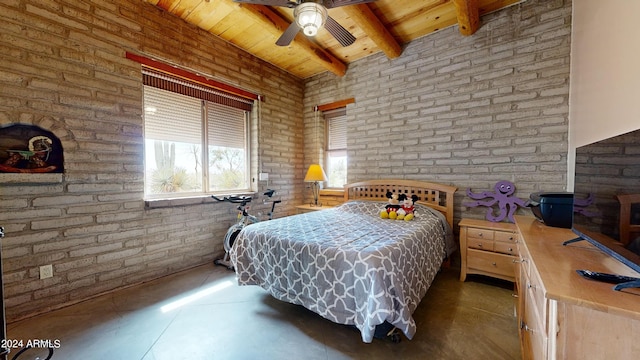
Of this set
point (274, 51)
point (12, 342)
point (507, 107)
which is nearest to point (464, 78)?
point (507, 107)

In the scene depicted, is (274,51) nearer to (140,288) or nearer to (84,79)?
(84,79)

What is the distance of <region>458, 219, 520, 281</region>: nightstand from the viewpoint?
2.33 m

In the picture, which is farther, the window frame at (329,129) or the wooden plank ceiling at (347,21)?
the window frame at (329,129)

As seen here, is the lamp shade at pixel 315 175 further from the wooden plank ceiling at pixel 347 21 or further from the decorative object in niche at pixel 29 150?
the decorative object in niche at pixel 29 150

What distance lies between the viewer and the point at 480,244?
248cm

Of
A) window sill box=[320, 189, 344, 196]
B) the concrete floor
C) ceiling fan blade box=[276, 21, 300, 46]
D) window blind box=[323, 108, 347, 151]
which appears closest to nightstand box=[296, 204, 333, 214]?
window sill box=[320, 189, 344, 196]

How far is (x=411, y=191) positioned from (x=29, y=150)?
12.7 ft

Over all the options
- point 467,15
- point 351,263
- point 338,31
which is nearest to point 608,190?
point 351,263

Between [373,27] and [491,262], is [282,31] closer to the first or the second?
[373,27]

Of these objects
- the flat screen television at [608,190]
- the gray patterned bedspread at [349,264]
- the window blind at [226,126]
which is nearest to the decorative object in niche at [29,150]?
the window blind at [226,126]

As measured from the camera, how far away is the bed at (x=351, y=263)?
1495 millimetres

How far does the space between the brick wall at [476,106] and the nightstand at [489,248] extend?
414 millimetres

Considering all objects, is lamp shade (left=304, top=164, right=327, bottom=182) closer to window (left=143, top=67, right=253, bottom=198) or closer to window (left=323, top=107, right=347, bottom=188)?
window (left=323, top=107, right=347, bottom=188)

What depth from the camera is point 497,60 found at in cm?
270
